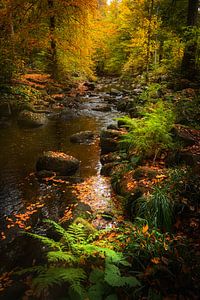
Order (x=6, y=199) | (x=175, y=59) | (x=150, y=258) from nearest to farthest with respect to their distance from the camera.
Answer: (x=150, y=258), (x=6, y=199), (x=175, y=59)

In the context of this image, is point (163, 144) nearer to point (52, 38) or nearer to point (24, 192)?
point (24, 192)

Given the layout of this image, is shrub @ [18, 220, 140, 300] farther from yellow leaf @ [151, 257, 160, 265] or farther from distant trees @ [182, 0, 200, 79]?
distant trees @ [182, 0, 200, 79]

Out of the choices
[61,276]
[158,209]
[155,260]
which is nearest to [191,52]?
[158,209]

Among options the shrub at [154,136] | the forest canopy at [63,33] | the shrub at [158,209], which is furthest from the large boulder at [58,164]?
the forest canopy at [63,33]

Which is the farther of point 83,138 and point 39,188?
point 83,138

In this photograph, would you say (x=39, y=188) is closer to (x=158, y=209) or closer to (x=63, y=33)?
(x=158, y=209)

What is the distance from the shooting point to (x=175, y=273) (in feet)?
10.1

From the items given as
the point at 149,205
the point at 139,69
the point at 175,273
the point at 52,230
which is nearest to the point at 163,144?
the point at 149,205

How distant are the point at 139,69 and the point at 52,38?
48.4 feet

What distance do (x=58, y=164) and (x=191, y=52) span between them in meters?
9.18

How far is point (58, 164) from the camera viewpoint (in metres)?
7.78

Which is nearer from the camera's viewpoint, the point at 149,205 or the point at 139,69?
the point at 149,205

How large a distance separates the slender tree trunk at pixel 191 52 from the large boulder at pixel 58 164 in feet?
27.6

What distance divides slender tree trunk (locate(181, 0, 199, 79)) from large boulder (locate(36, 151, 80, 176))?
842 centimetres
